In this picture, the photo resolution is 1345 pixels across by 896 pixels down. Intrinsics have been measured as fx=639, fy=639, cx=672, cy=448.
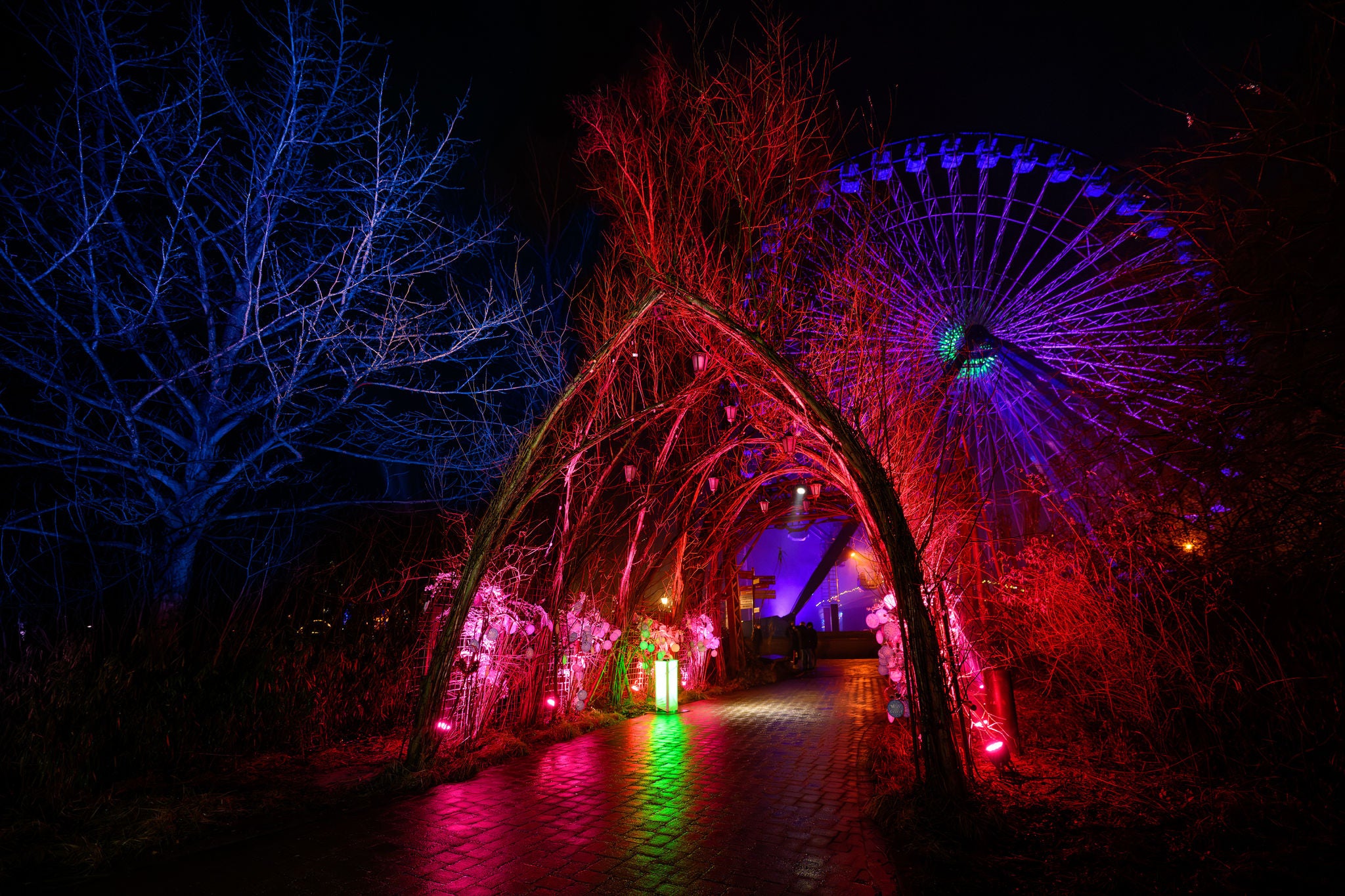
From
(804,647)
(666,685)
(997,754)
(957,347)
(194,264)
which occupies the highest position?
(957,347)

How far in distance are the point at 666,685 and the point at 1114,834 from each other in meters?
6.84

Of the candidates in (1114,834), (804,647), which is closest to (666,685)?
(1114,834)

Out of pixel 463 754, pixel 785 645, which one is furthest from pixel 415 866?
pixel 785 645

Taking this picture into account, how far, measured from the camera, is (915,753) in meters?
4.50

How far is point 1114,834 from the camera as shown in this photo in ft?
13.0

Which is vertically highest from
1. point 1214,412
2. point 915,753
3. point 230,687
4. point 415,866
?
point 1214,412

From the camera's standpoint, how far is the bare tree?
6.79m

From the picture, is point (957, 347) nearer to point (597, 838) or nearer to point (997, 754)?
point (997, 754)

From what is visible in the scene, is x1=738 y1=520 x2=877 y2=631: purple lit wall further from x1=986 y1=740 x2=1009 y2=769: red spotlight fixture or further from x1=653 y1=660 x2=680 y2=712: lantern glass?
x1=986 y1=740 x2=1009 y2=769: red spotlight fixture

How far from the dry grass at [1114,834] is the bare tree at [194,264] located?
22.7ft

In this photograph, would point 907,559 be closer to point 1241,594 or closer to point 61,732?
point 1241,594

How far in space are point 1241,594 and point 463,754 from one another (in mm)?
6913

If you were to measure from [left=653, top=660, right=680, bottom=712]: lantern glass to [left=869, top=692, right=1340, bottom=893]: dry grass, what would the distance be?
17.2 ft

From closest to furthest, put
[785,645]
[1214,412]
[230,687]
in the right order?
[1214,412]
[230,687]
[785,645]
